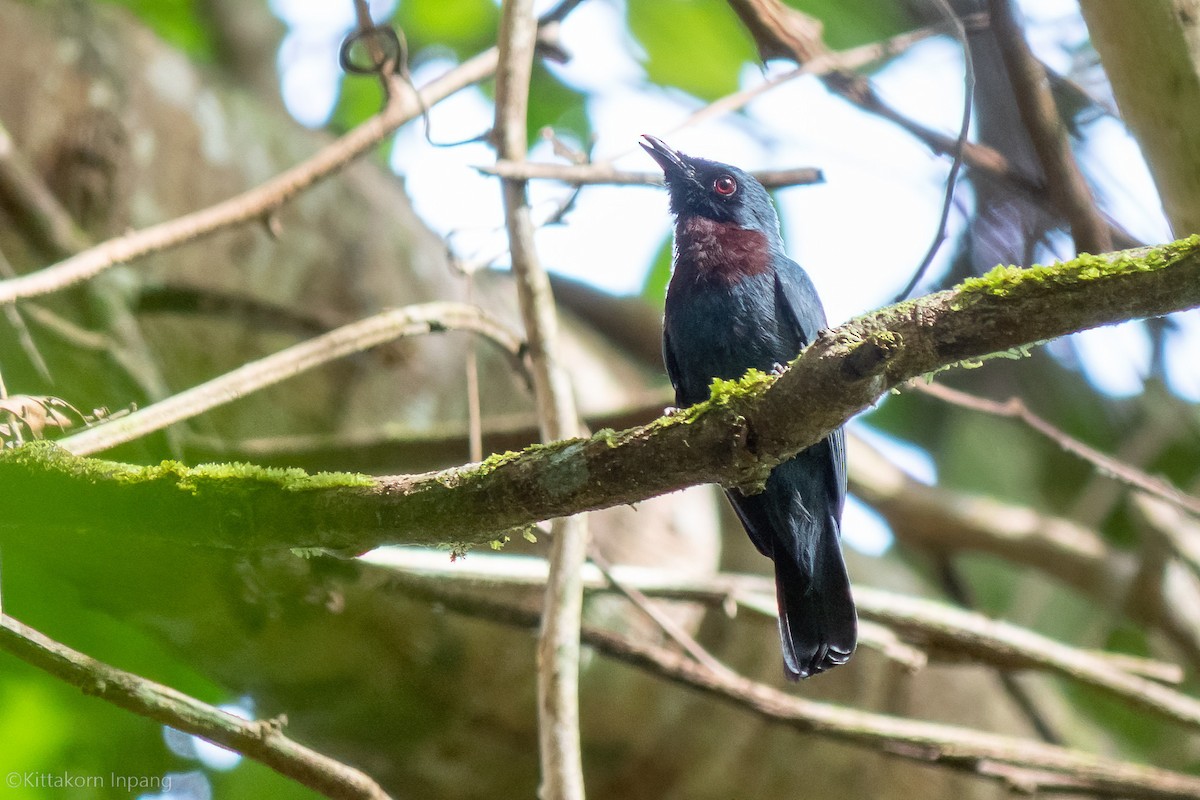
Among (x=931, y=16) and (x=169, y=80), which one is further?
(x=169, y=80)

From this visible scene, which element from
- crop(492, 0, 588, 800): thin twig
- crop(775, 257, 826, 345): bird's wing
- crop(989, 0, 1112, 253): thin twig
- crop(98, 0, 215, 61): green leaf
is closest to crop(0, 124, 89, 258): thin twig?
crop(492, 0, 588, 800): thin twig

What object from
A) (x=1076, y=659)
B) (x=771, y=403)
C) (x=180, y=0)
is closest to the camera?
(x=771, y=403)

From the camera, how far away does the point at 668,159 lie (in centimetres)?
443

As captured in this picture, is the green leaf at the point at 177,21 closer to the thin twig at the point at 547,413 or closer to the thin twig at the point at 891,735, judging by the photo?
the thin twig at the point at 547,413

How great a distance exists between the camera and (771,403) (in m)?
1.96

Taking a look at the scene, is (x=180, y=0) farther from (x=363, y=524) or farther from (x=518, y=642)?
(x=363, y=524)

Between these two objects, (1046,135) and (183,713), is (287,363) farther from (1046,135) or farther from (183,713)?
(1046,135)

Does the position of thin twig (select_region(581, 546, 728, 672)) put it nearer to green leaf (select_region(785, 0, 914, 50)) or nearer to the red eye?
the red eye

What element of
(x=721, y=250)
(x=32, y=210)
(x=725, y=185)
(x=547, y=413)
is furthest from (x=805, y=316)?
(x=32, y=210)

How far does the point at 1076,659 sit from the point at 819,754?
1116 mm

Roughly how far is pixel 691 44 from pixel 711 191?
244cm

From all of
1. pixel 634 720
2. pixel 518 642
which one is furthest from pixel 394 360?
pixel 634 720

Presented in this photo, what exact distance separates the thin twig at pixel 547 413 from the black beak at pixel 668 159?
88 centimetres

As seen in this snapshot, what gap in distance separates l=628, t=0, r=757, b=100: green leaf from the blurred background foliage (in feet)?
2.61
